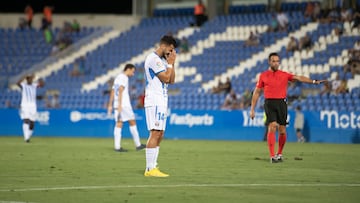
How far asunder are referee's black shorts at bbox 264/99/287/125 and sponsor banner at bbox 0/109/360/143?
11716 mm

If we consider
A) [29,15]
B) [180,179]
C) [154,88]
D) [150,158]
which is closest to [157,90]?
[154,88]

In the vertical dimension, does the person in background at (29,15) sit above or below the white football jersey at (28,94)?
above

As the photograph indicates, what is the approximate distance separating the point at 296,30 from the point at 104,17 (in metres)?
13.2

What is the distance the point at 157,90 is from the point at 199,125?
18.8 meters

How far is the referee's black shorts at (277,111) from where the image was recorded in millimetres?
18375

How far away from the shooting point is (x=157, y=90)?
14.4 m

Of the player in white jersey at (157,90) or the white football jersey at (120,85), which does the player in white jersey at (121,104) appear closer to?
the white football jersey at (120,85)

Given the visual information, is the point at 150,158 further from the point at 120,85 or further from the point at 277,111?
the point at 120,85

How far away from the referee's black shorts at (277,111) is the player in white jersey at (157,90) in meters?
4.52

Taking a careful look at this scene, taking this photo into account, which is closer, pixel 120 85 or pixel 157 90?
pixel 157 90

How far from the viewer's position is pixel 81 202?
34.2 ft

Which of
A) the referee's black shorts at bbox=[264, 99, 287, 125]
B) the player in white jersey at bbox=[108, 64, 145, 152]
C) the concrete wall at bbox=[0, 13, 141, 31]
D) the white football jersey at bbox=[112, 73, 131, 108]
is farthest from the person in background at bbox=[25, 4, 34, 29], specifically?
the referee's black shorts at bbox=[264, 99, 287, 125]

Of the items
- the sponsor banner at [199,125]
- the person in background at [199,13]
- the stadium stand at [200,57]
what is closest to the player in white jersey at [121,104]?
the sponsor banner at [199,125]

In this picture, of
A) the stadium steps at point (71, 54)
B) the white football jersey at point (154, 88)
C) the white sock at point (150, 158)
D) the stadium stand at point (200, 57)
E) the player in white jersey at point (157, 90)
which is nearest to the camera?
the player in white jersey at point (157, 90)
